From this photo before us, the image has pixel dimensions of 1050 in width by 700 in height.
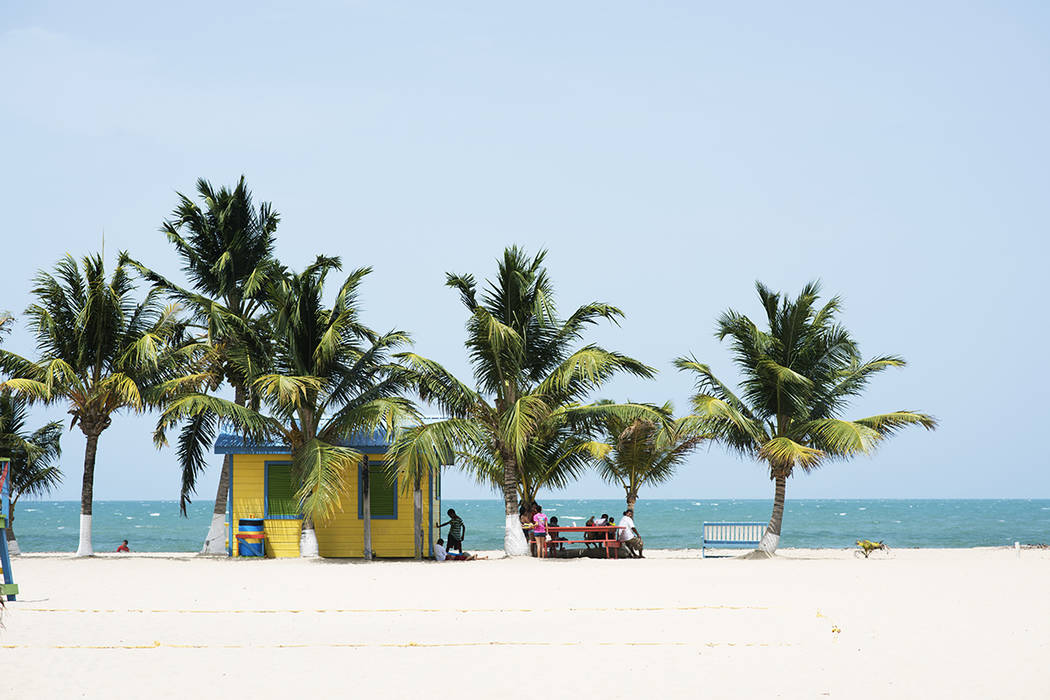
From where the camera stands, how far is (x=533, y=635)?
32.9ft

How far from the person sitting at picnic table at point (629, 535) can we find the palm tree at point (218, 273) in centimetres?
847

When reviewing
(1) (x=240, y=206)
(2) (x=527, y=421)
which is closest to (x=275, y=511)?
(2) (x=527, y=421)

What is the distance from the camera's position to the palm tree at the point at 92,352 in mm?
21297

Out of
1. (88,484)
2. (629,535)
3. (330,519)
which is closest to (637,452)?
(629,535)

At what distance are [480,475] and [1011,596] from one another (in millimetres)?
12087

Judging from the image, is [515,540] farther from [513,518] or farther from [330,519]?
[330,519]

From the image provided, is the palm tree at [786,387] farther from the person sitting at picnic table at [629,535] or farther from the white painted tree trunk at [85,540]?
the white painted tree trunk at [85,540]

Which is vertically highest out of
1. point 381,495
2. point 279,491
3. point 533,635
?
point 279,491

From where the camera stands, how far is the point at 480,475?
22.9 metres

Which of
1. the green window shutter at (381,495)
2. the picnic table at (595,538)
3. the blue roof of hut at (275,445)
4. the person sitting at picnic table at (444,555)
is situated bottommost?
the person sitting at picnic table at (444,555)

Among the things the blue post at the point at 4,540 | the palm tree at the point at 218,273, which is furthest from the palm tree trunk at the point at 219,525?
the blue post at the point at 4,540

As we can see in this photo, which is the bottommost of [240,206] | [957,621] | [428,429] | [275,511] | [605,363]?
[957,621]

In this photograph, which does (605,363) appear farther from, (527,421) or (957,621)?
(957,621)

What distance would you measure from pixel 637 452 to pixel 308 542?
24.8 ft
